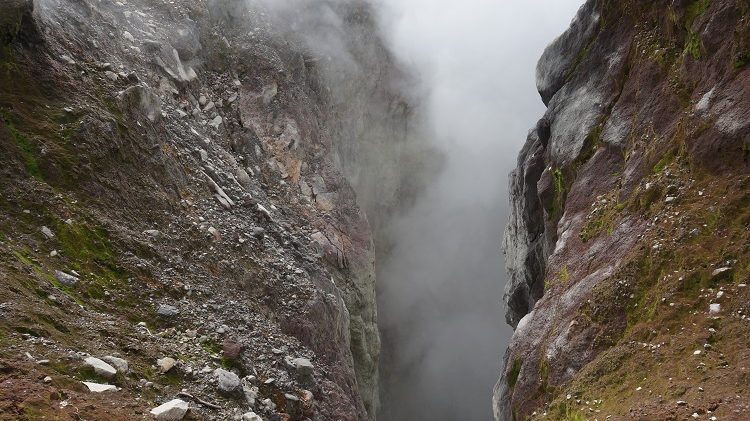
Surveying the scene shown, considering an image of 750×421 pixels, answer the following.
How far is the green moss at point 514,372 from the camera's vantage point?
67.4ft

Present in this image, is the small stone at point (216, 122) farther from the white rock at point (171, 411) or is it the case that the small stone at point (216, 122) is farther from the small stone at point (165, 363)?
the white rock at point (171, 411)

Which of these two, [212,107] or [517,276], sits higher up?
[212,107]

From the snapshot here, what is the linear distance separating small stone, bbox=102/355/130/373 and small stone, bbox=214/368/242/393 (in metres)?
2.69

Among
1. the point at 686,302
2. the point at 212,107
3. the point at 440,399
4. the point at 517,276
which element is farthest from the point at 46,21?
the point at 440,399

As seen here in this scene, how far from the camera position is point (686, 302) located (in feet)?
48.2

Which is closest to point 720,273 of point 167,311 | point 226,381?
point 226,381

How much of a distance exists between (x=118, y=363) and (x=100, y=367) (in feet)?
2.14

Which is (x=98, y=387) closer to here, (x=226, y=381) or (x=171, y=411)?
(x=171, y=411)

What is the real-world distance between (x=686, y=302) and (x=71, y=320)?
49.9 ft

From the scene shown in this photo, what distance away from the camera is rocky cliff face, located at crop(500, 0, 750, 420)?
44.4 feet

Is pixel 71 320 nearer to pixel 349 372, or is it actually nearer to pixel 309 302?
pixel 309 302

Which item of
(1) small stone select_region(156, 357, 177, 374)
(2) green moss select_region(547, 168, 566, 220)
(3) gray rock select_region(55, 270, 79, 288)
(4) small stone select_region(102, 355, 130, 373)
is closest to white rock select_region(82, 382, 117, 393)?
(4) small stone select_region(102, 355, 130, 373)

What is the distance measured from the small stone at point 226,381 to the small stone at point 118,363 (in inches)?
106

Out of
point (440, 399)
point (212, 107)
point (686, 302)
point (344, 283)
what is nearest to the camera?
point (686, 302)
